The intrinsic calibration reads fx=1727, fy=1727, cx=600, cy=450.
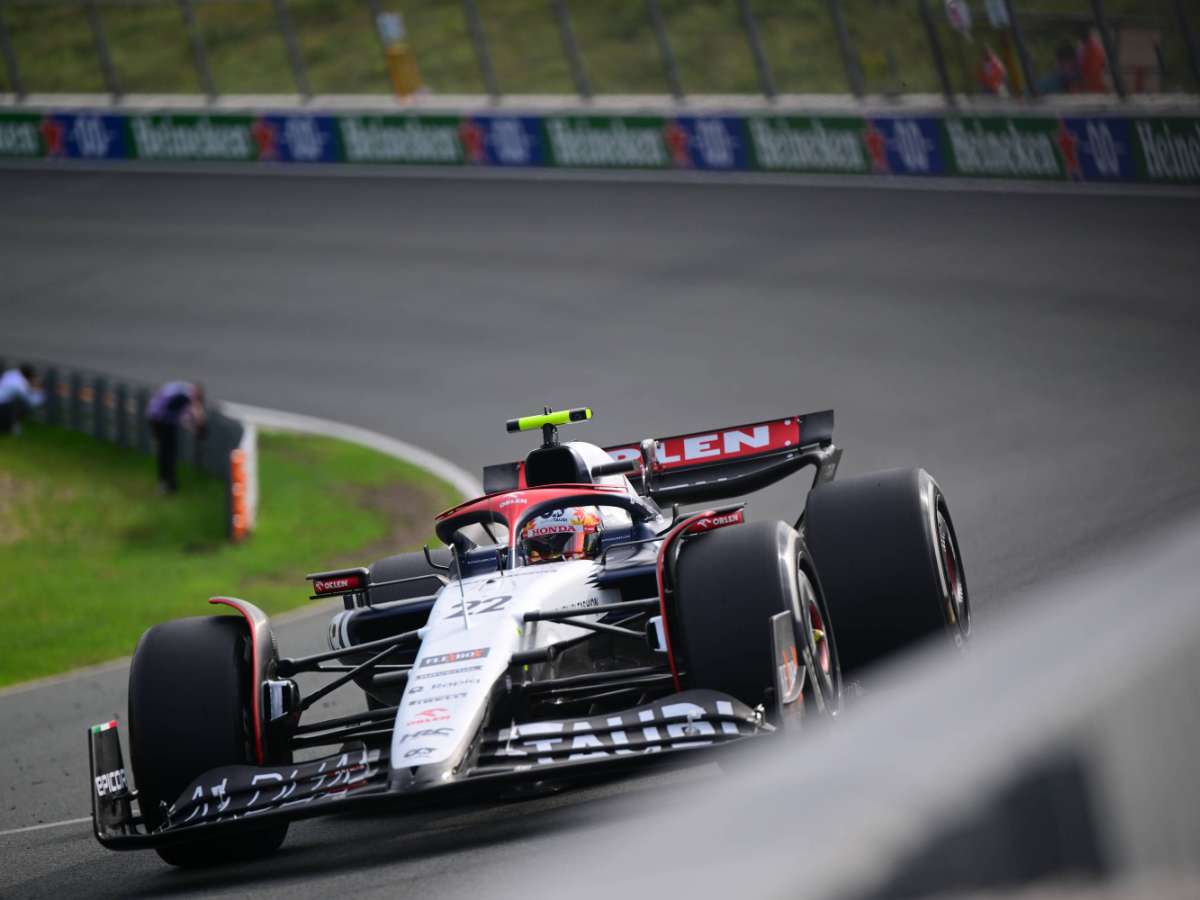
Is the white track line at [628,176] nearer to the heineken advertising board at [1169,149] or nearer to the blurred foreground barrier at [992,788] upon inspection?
the heineken advertising board at [1169,149]

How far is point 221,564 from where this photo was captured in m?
18.8

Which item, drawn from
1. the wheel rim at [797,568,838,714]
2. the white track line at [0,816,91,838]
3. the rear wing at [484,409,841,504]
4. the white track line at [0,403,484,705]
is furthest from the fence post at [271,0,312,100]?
the wheel rim at [797,568,838,714]

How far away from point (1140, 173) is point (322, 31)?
1764 cm

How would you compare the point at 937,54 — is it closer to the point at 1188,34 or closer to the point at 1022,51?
the point at 1022,51

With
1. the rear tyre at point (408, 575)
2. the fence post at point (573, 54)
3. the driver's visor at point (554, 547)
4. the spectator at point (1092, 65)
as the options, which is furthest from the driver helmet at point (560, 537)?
the fence post at point (573, 54)

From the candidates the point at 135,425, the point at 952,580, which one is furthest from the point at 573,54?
the point at 952,580

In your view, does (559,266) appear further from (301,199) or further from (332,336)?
(301,199)

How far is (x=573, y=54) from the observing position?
3091cm

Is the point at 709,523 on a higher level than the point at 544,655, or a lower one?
higher

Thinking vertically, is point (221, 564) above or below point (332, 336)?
below

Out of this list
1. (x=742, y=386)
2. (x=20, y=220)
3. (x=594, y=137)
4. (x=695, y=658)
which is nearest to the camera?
(x=695, y=658)

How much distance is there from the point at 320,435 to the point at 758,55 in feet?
35.4

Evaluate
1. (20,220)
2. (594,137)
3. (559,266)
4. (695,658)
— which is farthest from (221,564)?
(20,220)

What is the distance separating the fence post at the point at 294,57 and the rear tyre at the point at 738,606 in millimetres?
27820
